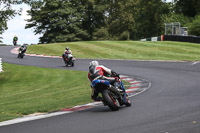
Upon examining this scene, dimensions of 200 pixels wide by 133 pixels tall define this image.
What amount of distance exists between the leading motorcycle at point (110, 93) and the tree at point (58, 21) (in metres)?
62.4

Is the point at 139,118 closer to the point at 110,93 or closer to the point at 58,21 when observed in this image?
the point at 110,93

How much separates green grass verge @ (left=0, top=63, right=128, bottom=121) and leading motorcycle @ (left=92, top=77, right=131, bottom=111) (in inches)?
71.7

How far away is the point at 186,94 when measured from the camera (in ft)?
43.3

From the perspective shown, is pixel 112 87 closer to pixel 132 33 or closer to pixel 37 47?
pixel 37 47

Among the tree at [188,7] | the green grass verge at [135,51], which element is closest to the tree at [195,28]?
the tree at [188,7]

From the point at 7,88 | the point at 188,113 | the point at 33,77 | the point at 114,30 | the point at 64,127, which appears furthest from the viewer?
the point at 114,30

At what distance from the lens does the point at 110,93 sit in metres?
10.4

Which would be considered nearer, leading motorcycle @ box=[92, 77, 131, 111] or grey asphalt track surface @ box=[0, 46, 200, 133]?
grey asphalt track surface @ box=[0, 46, 200, 133]

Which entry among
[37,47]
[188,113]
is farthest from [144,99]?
[37,47]

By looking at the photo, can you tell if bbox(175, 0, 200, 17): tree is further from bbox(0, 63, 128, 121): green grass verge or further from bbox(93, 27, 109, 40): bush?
bbox(0, 63, 128, 121): green grass verge

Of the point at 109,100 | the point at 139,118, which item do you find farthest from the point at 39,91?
the point at 139,118

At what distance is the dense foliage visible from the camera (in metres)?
73.7

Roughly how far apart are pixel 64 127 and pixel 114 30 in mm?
73969

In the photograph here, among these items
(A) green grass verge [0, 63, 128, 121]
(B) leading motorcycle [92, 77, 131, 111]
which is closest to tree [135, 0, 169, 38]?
(A) green grass verge [0, 63, 128, 121]
